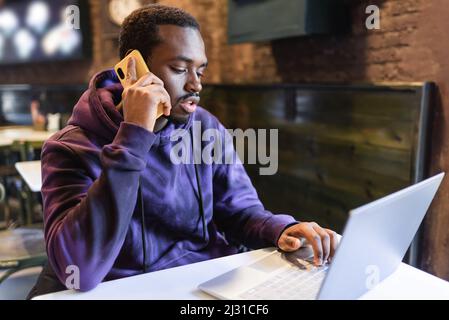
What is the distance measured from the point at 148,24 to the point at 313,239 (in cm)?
71

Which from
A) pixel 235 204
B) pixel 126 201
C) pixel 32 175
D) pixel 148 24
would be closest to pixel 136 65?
pixel 148 24

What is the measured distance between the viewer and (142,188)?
1.18m

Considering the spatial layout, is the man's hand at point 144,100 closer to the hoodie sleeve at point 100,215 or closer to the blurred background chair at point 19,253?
the hoodie sleeve at point 100,215

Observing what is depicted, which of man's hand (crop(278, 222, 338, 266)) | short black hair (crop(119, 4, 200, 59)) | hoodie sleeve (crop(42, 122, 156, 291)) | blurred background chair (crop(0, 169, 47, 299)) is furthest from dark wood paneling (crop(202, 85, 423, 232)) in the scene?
blurred background chair (crop(0, 169, 47, 299))

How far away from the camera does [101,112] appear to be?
1.11 meters

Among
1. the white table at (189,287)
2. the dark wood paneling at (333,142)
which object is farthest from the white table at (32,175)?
the dark wood paneling at (333,142)

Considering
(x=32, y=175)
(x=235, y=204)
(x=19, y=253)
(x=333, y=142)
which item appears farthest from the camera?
(x=333, y=142)

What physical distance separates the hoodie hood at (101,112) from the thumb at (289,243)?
43cm

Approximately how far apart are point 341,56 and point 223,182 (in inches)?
55.3

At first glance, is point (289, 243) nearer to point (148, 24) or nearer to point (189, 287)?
point (189, 287)

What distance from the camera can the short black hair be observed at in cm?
117

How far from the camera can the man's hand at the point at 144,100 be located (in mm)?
997

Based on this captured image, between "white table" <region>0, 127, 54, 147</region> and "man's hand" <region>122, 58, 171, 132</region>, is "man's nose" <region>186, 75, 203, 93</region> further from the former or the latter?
"white table" <region>0, 127, 54, 147</region>
